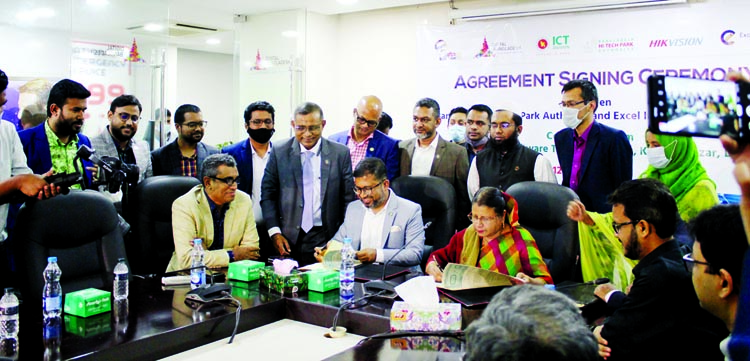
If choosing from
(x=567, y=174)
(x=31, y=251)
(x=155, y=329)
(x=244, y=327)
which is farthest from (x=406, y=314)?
(x=567, y=174)

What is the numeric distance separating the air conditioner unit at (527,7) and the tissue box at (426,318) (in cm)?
403

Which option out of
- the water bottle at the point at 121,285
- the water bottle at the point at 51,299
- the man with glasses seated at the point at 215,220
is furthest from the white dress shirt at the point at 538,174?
the water bottle at the point at 51,299

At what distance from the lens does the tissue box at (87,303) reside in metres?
2.25

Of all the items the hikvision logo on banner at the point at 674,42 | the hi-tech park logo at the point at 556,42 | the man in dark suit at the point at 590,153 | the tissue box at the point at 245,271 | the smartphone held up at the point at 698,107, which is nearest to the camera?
the smartphone held up at the point at 698,107

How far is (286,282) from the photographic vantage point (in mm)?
2643

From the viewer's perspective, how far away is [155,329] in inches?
84.4

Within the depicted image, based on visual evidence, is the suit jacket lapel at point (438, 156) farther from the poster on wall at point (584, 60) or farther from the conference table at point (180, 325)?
the poster on wall at point (584, 60)

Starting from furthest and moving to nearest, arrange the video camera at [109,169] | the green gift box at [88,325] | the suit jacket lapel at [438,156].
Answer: the suit jacket lapel at [438,156], the video camera at [109,169], the green gift box at [88,325]

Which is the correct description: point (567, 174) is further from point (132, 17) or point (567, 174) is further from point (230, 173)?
point (132, 17)

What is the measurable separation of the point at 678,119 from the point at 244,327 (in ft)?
5.61

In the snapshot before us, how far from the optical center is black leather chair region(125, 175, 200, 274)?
10.6 ft

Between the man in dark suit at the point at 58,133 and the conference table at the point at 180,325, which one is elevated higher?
the man in dark suit at the point at 58,133

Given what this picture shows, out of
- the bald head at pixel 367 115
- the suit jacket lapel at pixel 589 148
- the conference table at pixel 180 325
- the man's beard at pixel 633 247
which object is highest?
the bald head at pixel 367 115

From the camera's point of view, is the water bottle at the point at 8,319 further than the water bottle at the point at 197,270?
No
